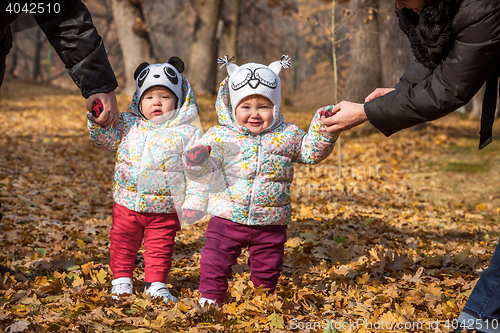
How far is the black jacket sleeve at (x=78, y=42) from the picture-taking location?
2.82m

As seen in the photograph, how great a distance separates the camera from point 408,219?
574cm

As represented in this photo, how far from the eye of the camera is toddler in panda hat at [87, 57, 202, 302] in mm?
3146

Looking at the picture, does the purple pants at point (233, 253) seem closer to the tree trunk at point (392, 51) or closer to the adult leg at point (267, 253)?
the adult leg at point (267, 253)

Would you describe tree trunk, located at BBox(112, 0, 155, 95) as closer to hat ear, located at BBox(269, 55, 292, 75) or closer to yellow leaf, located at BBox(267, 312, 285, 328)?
hat ear, located at BBox(269, 55, 292, 75)

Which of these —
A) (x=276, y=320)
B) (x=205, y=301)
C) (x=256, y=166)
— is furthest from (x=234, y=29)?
(x=276, y=320)

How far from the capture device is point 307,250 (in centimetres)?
432

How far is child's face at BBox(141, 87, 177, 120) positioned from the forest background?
1.36 metres

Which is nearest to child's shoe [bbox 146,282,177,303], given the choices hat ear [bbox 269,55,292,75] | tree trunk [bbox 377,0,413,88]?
hat ear [bbox 269,55,292,75]

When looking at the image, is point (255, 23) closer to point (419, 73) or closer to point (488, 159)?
point (488, 159)

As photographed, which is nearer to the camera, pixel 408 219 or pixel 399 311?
A: pixel 399 311

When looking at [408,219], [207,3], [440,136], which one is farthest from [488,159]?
[207,3]

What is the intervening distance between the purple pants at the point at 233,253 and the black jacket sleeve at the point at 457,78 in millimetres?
1106

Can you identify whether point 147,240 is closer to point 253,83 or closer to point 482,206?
point 253,83

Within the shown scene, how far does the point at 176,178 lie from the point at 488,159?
8.49 metres
